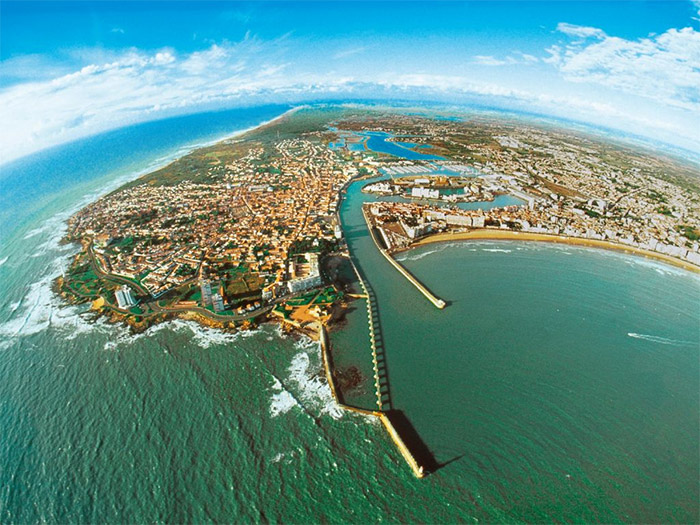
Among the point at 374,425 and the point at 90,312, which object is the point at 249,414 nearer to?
the point at 374,425

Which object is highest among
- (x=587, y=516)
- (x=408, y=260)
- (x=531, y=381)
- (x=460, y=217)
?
(x=460, y=217)

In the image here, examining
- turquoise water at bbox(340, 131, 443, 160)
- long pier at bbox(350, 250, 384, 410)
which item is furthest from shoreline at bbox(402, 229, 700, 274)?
turquoise water at bbox(340, 131, 443, 160)

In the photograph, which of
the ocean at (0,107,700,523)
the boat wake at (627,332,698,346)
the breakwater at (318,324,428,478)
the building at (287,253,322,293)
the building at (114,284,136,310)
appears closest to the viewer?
the ocean at (0,107,700,523)

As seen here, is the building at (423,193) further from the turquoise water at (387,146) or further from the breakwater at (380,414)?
the breakwater at (380,414)

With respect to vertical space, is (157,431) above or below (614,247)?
below

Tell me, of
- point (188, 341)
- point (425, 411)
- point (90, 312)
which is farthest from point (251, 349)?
point (90, 312)

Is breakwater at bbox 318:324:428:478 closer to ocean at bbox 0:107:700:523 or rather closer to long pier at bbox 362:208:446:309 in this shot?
ocean at bbox 0:107:700:523

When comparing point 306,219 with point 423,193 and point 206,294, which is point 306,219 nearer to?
point 206,294
